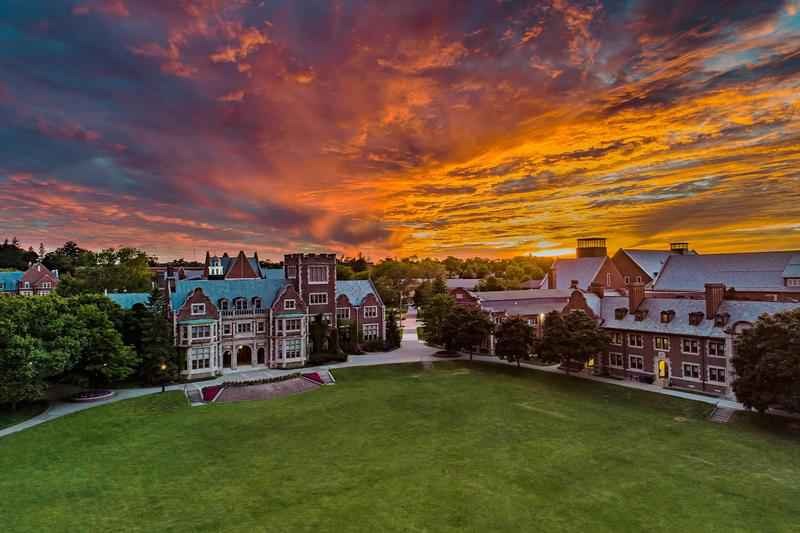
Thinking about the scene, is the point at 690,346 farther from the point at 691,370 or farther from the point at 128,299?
the point at 128,299

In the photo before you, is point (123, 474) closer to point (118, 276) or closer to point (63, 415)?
point (63, 415)

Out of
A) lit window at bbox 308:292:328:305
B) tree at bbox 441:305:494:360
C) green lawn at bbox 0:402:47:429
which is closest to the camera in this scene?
green lawn at bbox 0:402:47:429

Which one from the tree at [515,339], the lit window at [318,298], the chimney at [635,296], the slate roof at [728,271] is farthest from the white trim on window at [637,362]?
the lit window at [318,298]

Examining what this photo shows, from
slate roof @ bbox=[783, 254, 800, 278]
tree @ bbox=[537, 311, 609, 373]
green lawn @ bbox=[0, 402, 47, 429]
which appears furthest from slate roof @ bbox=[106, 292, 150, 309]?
slate roof @ bbox=[783, 254, 800, 278]

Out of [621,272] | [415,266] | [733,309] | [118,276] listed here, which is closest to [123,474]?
[733,309]

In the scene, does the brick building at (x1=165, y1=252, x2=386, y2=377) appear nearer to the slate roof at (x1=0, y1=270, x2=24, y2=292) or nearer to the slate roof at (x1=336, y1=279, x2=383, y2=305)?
the slate roof at (x1=336, y1=279, x2=383, y2=305)

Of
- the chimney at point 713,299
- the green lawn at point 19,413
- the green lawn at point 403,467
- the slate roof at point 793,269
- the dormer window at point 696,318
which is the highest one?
the slate roof at point 793,269

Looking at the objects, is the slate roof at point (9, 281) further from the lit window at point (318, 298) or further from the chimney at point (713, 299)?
the chimney at point (713, 299)
